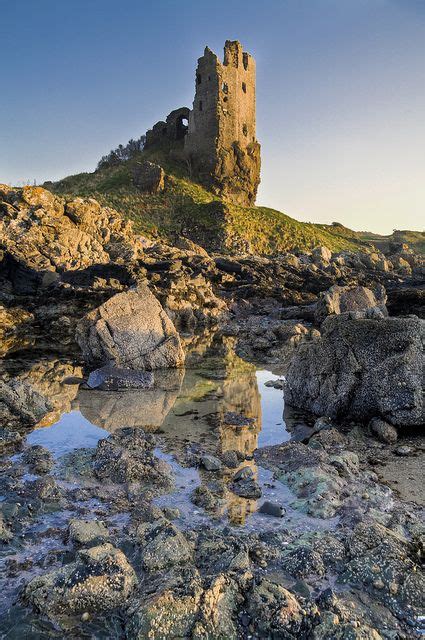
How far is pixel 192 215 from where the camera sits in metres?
57.2

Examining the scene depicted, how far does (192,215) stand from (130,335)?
154ft

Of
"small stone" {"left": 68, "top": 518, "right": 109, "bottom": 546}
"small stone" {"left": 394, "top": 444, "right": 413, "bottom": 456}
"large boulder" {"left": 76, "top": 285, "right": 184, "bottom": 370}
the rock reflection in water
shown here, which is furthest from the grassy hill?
"small stone" {"left": 68, "top": 518, "right": 109, "bottom": 546}

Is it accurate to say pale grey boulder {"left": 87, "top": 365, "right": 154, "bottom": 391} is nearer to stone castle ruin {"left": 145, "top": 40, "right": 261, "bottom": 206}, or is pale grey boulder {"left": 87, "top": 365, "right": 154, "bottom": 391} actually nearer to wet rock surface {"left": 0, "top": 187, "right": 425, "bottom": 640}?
wet rock surface {"left": 0, "top": 187, "right": 425, "bottom": 640}

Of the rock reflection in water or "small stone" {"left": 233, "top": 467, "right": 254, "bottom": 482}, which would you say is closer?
"small stone" {"left": 233, "top": 467, "right": 254, "bottom": 482}

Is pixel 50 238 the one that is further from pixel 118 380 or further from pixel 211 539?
pixel 211 539

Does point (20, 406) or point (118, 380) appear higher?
point (20, 406)

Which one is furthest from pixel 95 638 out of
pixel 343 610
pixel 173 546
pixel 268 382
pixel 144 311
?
pixel 144 311

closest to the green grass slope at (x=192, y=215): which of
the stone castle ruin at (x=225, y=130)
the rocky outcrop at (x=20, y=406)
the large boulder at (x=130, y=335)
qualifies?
the stone castle ruin at (x=225, y=130)

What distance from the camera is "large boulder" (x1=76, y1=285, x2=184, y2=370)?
12.0 meters

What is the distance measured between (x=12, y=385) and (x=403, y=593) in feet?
21.9

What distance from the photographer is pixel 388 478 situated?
574 cm

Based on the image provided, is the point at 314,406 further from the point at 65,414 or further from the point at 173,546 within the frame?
the point at 173,546

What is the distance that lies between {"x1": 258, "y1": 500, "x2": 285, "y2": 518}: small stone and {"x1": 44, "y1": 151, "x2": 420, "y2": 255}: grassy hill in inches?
1830

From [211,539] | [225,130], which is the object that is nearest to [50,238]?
[211,539]
